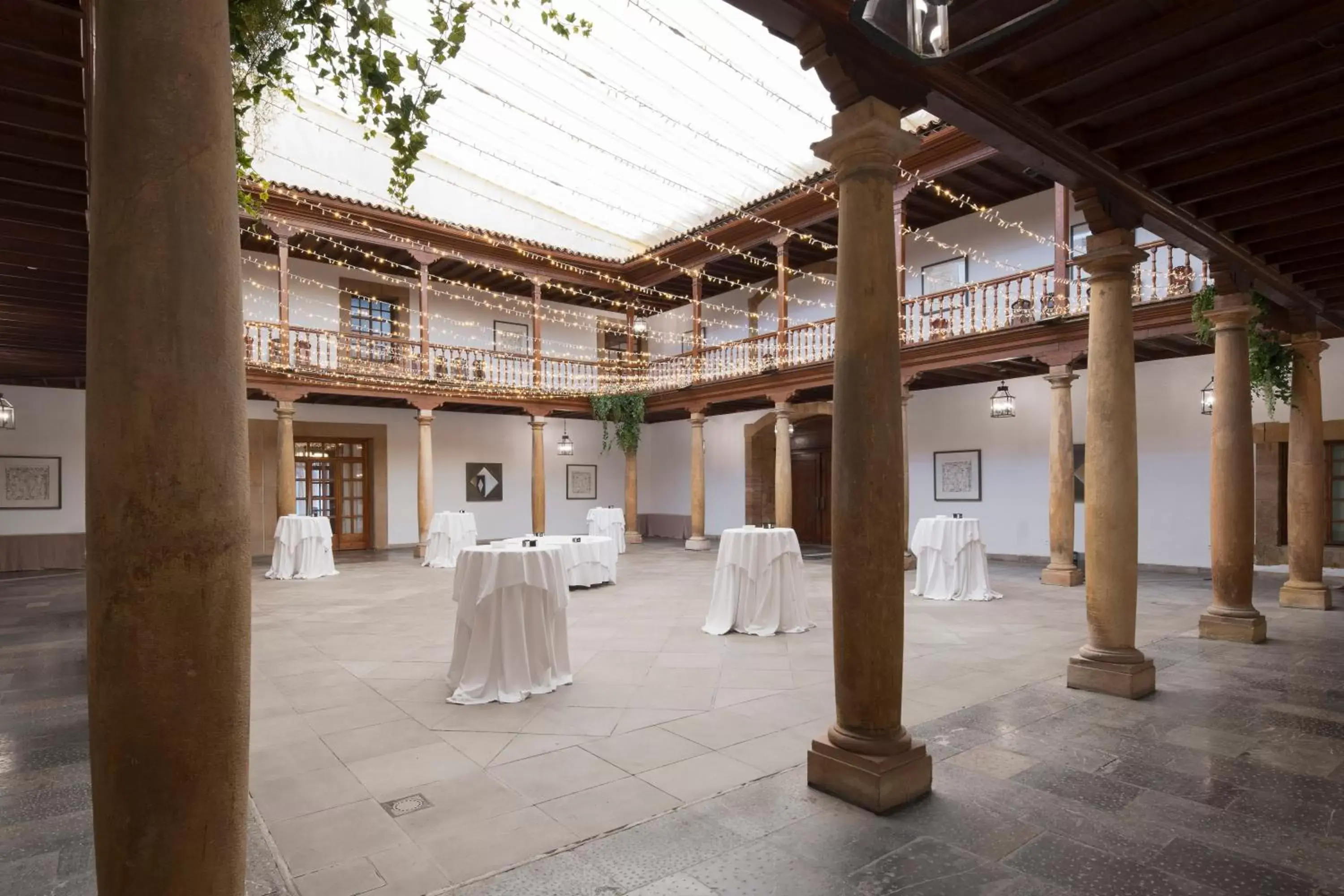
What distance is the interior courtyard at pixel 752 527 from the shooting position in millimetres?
1194

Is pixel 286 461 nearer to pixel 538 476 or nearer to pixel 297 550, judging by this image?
pixel 297 550

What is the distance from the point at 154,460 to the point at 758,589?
17.0ft

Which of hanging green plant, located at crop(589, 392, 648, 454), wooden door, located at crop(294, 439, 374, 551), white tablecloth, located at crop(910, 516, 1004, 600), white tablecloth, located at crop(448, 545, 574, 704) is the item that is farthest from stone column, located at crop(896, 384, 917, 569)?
wooden door, located at crop(294, 439, 374, 551)

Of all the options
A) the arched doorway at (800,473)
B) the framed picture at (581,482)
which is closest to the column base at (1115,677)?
the arched doorway at (800,473)

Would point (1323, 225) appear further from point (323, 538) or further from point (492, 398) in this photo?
point (492, 398)

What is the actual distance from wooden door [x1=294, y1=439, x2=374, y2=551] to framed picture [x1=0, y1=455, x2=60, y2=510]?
3.33 m

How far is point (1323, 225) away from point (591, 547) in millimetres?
6664

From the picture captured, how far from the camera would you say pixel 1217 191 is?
4039 mm

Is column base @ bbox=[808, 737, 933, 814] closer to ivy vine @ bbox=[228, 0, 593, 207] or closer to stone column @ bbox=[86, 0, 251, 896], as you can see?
stone column @ bbox=[86, 0, 251, 896]

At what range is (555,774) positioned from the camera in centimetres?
305

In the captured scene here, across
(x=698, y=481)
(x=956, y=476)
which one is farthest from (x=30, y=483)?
(x=956, y=476)

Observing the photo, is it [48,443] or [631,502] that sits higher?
[48,443]

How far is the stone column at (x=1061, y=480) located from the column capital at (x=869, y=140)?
701cm

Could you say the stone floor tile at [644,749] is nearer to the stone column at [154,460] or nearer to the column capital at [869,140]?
the stone column at [154,460]
